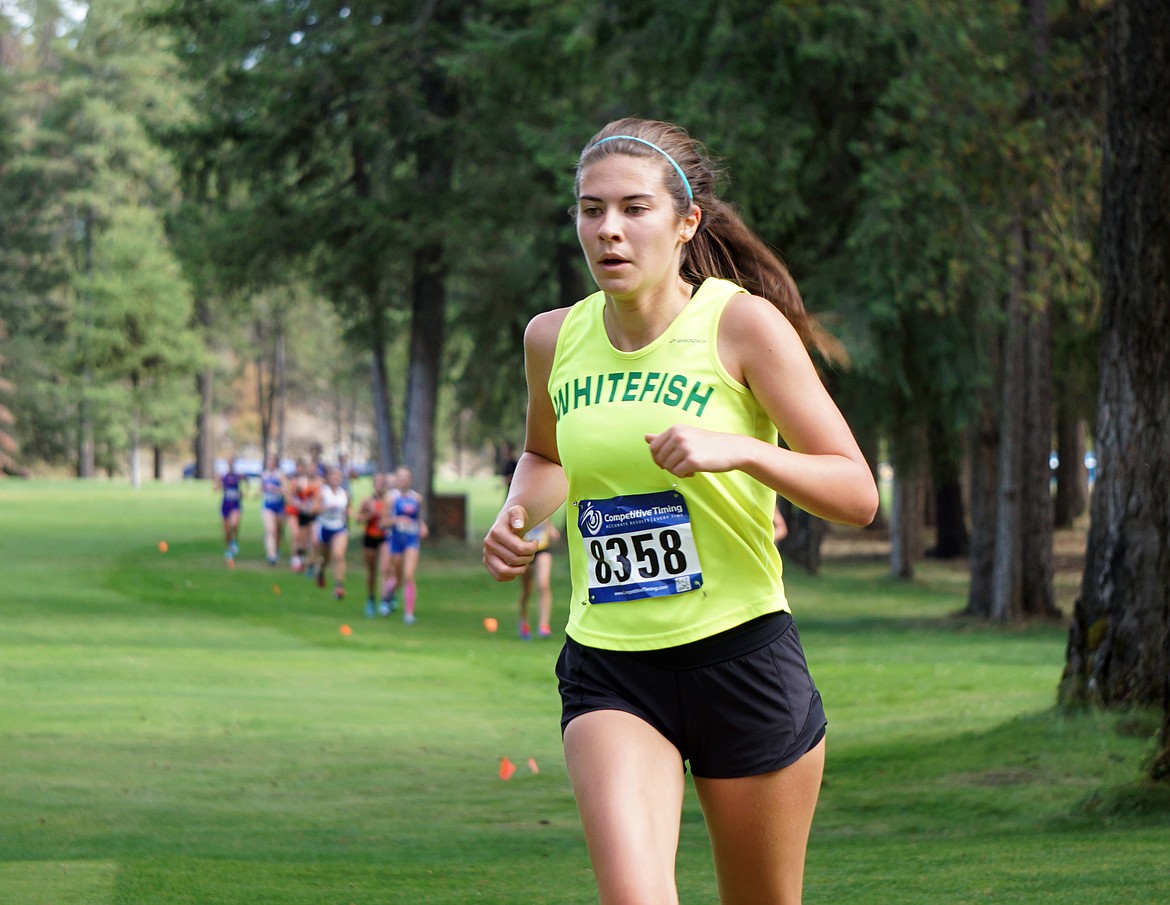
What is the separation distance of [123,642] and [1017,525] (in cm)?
1121

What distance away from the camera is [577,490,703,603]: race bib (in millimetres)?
3650

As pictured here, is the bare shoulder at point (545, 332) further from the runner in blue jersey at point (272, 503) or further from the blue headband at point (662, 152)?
→ the runner in blue jersey at point (272, 503)

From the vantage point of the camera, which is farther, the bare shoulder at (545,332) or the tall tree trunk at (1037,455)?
the tall tree trunk at (1037,455)

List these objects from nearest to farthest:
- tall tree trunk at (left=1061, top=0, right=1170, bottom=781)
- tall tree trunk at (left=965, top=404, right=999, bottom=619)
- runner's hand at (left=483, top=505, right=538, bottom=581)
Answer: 1. runner's hand at (left=483, top=505, right=538, bottom=581)
2. tall tree trunk at (left=1061, top=0, right=1170, bottom=781)
3. tall tree trunk at (left=965, top=404, right=999, bottom=619)

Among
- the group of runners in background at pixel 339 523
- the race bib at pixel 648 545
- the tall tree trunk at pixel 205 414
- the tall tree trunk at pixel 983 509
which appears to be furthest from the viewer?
the tall tree trunk at pixel 205 414

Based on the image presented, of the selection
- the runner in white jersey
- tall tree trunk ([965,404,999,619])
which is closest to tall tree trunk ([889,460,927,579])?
tall tree trunk ([965,404,999,619])

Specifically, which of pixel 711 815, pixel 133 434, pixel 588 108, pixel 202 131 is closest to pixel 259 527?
pixel 202 131

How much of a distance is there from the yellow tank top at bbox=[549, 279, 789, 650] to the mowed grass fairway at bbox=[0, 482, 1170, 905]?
3222mm

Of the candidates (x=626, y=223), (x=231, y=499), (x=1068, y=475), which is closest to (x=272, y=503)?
(x=231, y=499)

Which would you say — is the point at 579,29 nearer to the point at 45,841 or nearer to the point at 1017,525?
the point at 1017,525

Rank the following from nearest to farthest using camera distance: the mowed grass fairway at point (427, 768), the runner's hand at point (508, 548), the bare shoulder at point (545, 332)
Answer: the runner's hand at point (508, 548) → the bare shoulder at point (545, 332) → the mowed grass fairway at point (427, 768)

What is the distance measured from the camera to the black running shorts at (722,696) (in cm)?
366

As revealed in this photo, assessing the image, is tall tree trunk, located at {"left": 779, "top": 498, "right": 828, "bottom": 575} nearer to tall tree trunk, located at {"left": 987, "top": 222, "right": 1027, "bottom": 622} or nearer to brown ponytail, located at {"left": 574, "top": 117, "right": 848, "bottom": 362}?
tall tree trunk, located at {"left": 987, "top": 222, "right": 1027, "bottom": 622}

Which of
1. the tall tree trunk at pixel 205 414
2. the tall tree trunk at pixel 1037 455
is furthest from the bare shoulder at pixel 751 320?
the tall tree trunk at pixel 205 414
